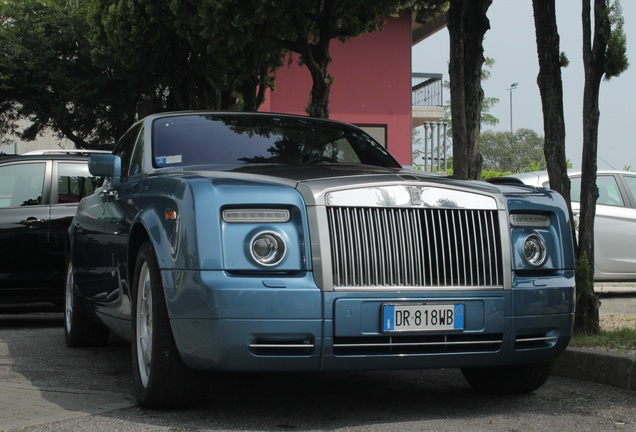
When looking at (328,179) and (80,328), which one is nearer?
(328,179)

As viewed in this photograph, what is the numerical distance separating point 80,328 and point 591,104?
4.21 meters

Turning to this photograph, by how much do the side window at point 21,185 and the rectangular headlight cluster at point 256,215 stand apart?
229 inches

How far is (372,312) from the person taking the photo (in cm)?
515

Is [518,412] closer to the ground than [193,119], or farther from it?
closer to the ground

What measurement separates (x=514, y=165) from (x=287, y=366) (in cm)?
12730

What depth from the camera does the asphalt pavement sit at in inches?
222

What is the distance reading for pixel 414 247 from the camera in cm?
536

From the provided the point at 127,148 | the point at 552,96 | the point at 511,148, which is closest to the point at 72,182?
the point at 127,148

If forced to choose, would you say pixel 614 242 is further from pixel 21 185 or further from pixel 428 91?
pixel 428 91

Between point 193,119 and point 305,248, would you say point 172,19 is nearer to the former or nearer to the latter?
point 193,119

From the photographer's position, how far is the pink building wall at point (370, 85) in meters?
34.7

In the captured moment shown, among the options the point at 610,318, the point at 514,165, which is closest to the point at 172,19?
the point at 610,318

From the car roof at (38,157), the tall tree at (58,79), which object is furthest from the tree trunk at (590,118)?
the tall tree at (58,79)

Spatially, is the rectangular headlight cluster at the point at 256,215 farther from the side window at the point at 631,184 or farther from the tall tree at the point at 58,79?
the tall tree at the point at 58,79
